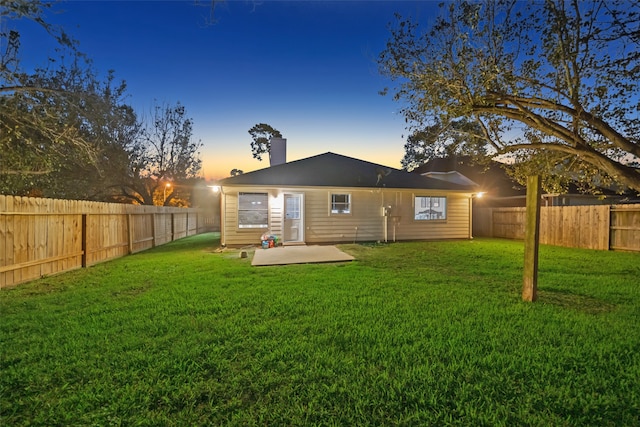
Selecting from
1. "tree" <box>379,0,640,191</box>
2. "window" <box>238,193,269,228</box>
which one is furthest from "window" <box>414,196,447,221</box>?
"tree" <box>379,0,640,191</box>

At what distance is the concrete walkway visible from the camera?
304 inches

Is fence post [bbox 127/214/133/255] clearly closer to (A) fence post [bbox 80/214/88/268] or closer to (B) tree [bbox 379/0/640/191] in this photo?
(A) fence post [bbox 80/214/88/268]

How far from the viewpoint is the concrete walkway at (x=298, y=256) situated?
7.73 meters

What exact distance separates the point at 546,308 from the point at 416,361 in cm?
273

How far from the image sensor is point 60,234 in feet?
20.6

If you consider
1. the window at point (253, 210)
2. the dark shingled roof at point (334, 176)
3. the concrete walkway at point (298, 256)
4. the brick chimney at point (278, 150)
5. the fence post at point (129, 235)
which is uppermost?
the brick chimney at point (278, 150)

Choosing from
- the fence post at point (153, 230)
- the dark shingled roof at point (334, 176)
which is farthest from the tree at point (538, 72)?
the fence post at point (153, 230)

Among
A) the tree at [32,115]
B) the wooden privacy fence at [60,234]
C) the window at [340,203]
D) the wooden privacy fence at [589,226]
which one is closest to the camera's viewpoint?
the wooden privacy fence at [60,234]

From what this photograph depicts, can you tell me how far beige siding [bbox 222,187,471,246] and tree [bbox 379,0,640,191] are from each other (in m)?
6.03

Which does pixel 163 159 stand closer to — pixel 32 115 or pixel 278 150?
pixel 278 150

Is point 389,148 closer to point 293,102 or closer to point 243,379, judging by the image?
point 293,102

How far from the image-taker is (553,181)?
6.56 metres

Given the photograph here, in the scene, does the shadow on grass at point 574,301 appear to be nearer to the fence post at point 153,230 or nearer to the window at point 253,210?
the window at point 253,210

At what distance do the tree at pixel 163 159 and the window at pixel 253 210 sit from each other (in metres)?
11.8
